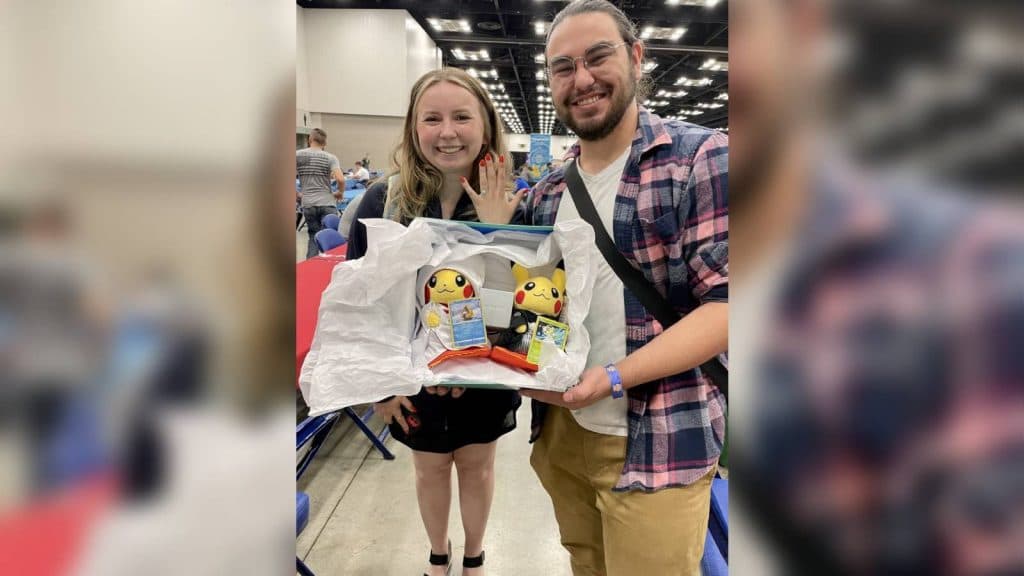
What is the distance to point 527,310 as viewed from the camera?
3.83ft

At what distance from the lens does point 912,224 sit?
0.17m

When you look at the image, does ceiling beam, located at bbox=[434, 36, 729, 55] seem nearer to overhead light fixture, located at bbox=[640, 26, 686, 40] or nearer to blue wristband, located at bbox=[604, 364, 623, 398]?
overhead light fixture, located at bbox=[640, 26, 686, 40]

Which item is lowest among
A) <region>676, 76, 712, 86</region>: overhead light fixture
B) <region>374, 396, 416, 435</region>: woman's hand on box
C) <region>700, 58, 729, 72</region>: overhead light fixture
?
<region>374, 396, 416, 435</region>: woman's hand on box

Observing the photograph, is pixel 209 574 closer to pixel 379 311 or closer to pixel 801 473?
pixel 801 473

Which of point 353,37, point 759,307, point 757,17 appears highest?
point 353,37

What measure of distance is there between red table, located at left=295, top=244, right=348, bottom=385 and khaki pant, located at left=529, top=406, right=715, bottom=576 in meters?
0.74

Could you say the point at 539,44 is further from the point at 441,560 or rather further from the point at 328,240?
the point at 441,560

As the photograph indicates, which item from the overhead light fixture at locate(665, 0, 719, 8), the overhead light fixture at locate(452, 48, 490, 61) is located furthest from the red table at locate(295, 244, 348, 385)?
the overhead light fixture at locate(452, 48, 490, 61)

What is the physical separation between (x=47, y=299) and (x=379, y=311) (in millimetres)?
958

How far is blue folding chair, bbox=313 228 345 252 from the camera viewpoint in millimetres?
3551

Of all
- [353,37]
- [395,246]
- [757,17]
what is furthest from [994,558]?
[353,37]

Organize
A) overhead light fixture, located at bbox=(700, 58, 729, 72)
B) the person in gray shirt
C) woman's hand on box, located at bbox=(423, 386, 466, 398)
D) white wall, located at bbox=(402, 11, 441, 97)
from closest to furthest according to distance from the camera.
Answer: woman's hand on box, located at bbox=(423, 386, 466, 398) → the person in gray shirt → white wall, located at bbox=(402, 11, 441, 97) → overhead light fixture, located at bbox=(700, 58, 729, 72)

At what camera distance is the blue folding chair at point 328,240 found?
355 centimetres

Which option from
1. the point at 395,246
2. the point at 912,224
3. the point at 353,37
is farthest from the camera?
the point at 353,37
